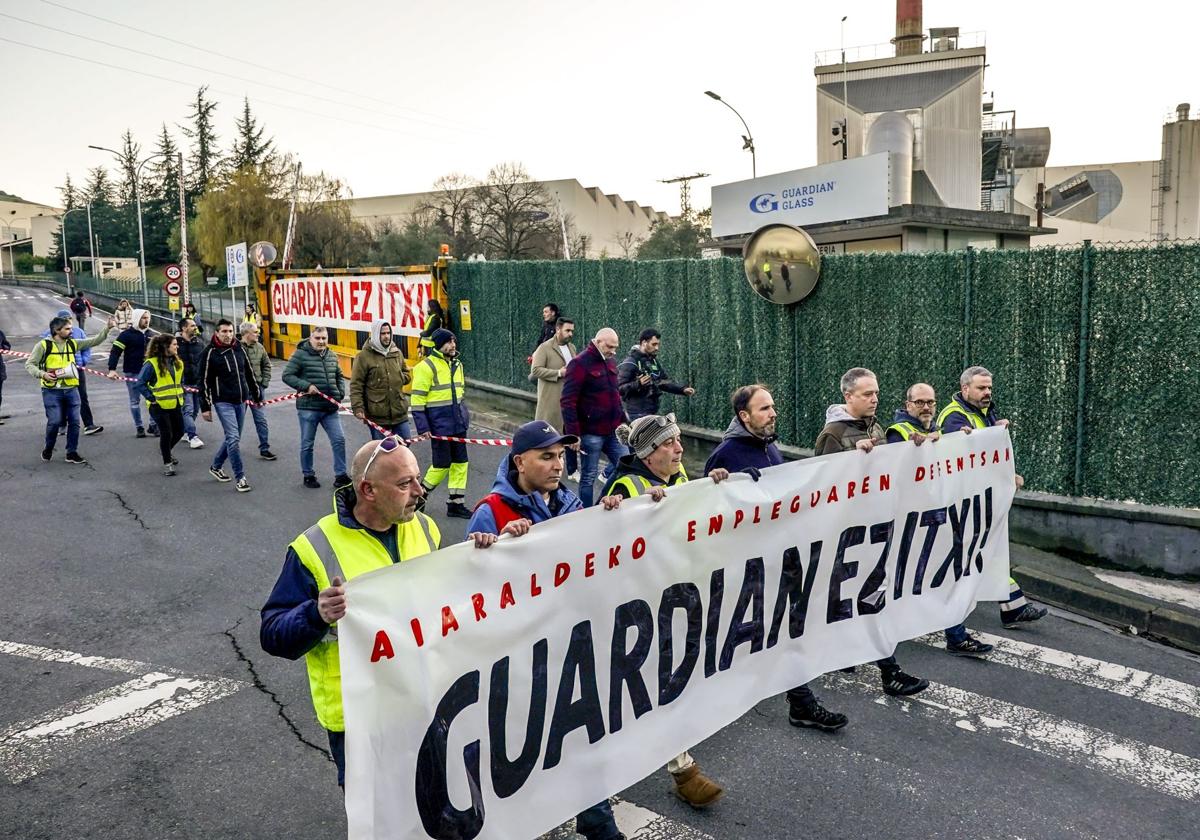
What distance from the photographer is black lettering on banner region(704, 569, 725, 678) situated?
4.43 metres

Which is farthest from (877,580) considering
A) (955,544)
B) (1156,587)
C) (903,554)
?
(1156,587)

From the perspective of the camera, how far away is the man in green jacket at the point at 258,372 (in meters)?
12.5

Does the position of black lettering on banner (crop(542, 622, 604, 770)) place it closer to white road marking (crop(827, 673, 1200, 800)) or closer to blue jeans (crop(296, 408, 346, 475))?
white road marking (crop(827, 673, 1200, 800))

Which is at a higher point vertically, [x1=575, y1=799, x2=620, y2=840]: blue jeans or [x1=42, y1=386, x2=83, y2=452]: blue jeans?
[x1=42, y1=386, x2=83, y2=452]: blue jeans

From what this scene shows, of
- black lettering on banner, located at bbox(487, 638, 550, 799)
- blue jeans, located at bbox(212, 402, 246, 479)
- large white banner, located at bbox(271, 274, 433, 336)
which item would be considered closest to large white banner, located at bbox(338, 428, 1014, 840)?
black lettering on banner, located at bbox(487, 638, 550, 799)

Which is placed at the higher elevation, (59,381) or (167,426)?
(59,381)

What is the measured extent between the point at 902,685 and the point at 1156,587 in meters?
3.39

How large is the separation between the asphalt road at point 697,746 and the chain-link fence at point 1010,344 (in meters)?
2.23

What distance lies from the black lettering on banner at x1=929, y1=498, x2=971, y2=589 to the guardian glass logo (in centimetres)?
1593

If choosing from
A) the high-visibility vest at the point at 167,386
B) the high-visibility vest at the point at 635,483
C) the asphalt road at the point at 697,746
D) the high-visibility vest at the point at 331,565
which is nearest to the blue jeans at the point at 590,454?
the asphalt road at the point at 697,746

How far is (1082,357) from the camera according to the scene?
27.9 feet

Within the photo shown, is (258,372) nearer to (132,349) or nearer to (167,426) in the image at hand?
(167,426)

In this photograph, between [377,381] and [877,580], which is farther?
[377,381]

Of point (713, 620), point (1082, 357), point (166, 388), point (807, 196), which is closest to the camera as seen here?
point (713, 620)
